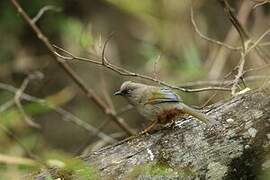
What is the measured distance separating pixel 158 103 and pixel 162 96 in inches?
2.0

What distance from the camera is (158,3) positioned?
23.5 feet

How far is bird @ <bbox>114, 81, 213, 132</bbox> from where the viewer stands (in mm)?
3845

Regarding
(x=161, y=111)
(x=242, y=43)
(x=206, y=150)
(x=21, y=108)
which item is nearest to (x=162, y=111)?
(x=161, y=111)

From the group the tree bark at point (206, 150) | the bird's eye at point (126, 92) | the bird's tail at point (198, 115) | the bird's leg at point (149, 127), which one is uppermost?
the bird's eye at point (126, 92)

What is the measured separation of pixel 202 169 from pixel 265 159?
0.31 metres

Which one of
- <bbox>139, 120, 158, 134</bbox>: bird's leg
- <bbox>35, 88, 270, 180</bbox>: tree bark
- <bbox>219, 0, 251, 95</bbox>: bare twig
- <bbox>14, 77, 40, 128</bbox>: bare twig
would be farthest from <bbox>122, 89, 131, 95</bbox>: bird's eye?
<bbox>14, 77, 40, 128</bbox>: bare twig

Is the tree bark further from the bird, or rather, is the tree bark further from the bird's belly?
the bird's belly

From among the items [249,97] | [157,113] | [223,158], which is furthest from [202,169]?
[157,113]

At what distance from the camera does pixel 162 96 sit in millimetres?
4152

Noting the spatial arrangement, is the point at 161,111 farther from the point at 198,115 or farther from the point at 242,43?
the point at 242,43

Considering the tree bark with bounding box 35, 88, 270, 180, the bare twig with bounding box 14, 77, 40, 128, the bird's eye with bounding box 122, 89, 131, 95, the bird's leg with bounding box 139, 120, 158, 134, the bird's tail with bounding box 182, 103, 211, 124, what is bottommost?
the tree bark with bounding box 35, 88, 270, 180

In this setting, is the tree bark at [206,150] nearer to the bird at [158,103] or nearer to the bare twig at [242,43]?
the bird at [158,103]

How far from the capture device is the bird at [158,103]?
3.84 metres

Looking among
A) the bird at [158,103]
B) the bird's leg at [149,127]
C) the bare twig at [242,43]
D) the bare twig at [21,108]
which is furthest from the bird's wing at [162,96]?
the bare twig at [21,108]
